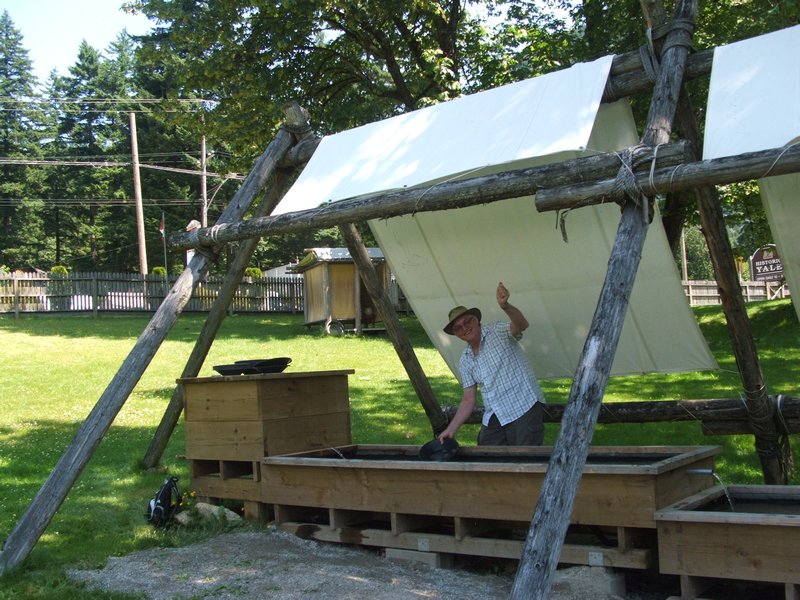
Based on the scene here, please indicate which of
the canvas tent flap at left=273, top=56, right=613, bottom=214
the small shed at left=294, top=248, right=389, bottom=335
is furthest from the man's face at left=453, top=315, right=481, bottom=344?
the small shed at left=294, top=248, right=389, bottom=335

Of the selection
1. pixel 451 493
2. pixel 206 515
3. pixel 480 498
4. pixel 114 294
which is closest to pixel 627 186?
pixel 480 498

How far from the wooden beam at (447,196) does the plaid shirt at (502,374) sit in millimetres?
1357

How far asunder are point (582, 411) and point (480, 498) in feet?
4.80

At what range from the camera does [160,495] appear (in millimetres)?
6270

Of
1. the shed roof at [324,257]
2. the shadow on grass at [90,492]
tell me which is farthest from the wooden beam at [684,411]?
the shed roof at [324,257]

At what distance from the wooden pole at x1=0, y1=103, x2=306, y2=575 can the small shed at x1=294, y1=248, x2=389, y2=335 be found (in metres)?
12.3

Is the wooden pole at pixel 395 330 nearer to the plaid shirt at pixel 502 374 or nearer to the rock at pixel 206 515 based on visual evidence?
the plaid shirt at pixel 502 374

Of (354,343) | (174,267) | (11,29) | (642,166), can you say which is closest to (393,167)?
(642,166)

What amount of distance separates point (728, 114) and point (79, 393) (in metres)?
10.3

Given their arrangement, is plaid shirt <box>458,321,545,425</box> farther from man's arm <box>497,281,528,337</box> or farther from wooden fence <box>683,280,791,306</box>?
wooden fence <box>683,280,791,306</box>

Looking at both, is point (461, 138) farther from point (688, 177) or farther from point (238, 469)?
point (238, 469)

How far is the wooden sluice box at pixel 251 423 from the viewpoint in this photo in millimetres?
6309

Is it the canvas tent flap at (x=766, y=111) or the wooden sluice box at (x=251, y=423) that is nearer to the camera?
the canvas tent flap at (x=766, y=111)

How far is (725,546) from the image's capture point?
4051 mm
